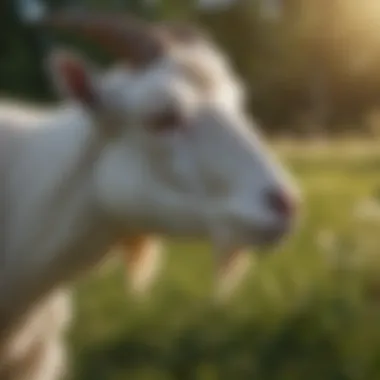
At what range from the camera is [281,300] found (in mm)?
892

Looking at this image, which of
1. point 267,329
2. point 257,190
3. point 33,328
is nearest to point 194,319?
point 267,329

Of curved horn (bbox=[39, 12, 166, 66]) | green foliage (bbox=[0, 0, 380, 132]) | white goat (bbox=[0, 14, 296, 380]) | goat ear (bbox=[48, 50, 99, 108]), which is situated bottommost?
white goat (bbox=[0, 14, 296, 380])

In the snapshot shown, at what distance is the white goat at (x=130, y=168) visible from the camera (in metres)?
0.60

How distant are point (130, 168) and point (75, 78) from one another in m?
0.07

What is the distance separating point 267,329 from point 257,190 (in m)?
0.33

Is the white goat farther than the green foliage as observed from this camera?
No

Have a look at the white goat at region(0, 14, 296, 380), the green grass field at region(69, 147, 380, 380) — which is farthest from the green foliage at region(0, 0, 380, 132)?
the white goat at region(0, 14, 296, 380)

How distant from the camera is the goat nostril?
585mm

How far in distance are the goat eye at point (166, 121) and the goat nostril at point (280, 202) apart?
79mm

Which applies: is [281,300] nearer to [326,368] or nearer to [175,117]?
[326,368]

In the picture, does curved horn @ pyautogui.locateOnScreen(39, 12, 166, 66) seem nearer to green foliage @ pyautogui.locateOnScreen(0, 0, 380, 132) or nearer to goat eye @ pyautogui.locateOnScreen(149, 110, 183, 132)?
goat eye @ pyautogui.locateOnScreen(149, 110, 183, 132)

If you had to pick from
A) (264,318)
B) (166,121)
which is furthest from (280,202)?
(264,318)

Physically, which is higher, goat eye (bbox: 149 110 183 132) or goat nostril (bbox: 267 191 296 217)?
goat eye (bbox: 149 110 183 132)

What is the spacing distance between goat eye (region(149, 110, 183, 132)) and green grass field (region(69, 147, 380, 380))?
0.97 ft
